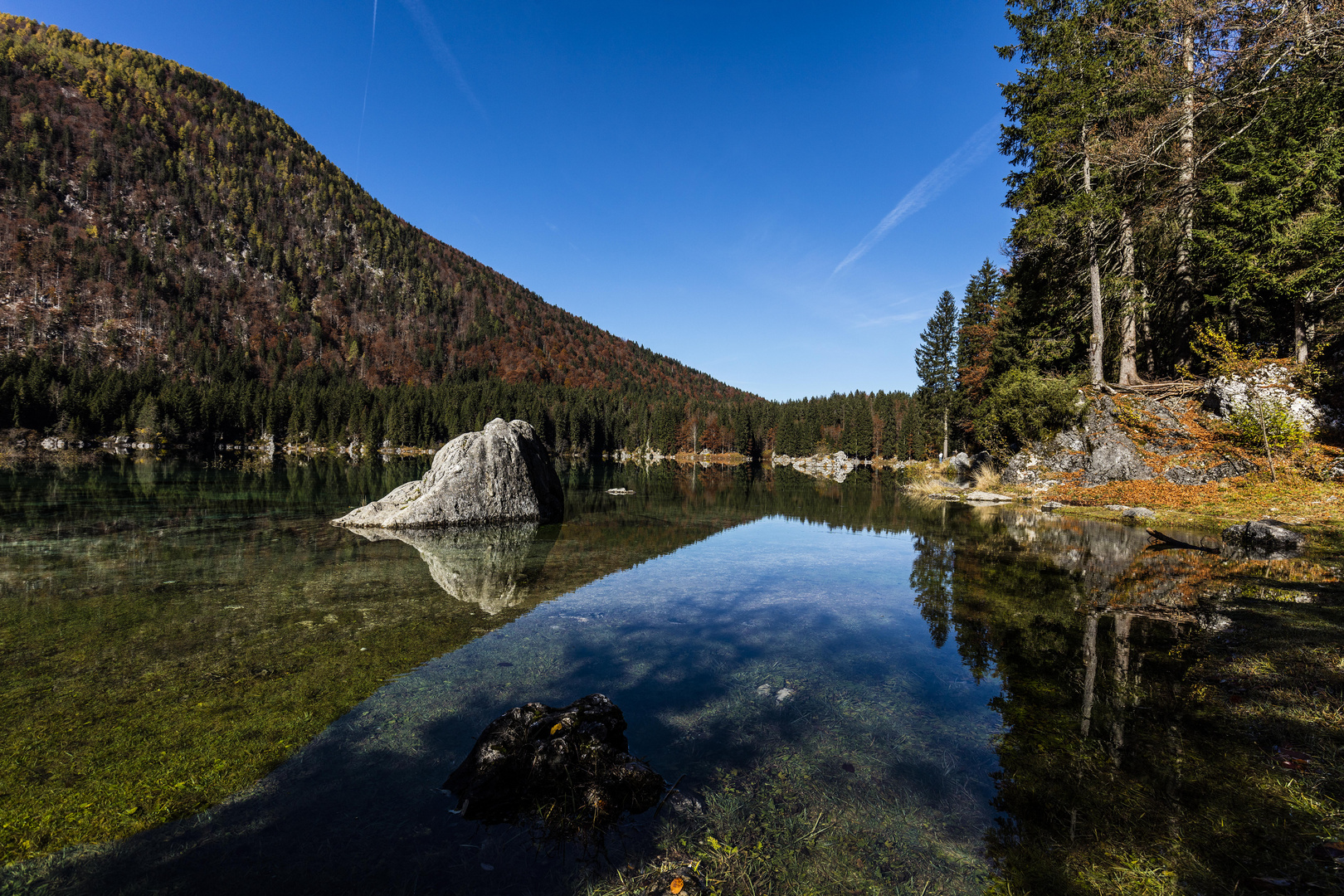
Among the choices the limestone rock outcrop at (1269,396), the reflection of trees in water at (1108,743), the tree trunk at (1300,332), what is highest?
the tree trunk at (1300,332)

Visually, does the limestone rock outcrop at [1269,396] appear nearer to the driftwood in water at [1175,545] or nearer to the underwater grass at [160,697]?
the driftwood in water at [1175,545]

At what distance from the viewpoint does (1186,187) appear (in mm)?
24469

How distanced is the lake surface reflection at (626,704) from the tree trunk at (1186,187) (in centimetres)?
1948

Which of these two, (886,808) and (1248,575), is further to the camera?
(1248,575)

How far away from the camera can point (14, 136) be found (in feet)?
574

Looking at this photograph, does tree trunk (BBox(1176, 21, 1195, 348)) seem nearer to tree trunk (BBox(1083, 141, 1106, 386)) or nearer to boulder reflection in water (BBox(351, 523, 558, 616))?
tree trunk (BBox(1083, 141, 1106, 386))

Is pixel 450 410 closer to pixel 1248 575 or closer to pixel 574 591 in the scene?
pixel 574 591

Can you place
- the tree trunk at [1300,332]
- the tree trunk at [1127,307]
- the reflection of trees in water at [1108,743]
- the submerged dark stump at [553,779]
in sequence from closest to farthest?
the reflection of trees in water at [1108,743] < the submerged dark stump at [553,779] < the tree trunk at [1300,332] < the tree trunk at [1127,307]

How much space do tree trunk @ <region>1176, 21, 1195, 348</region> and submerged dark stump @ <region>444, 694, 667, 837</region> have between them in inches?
1284

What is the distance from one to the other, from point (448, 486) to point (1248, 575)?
23.1 m

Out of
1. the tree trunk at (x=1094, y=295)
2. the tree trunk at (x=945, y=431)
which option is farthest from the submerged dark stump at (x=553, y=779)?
the tree trunk at (x=945, y=431)

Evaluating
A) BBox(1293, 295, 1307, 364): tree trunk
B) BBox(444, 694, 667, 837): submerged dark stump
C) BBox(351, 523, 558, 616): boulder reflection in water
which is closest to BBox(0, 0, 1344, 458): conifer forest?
BBox(1293, 295, 1307, 364): tree trunk

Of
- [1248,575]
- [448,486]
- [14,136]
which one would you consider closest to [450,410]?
[448,486]

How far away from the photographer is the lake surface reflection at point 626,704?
367 centimetres
